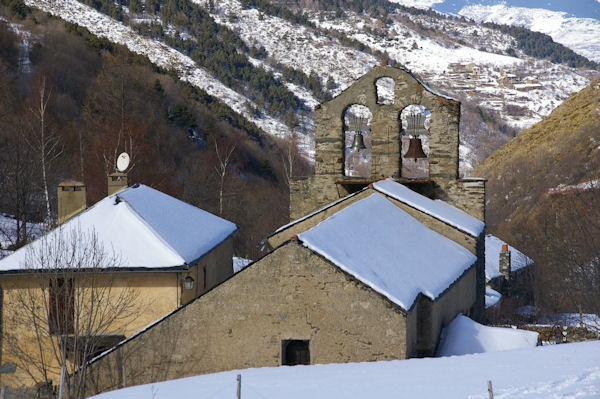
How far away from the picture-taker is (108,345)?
18281 mm

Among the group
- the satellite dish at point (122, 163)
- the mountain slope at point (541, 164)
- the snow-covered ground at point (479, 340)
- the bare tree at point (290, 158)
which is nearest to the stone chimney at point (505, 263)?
the mountain slope at point (541, 164)

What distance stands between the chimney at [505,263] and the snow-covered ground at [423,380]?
3141 centimetres

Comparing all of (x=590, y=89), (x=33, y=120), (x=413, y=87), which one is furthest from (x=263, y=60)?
(x=413, y=87)

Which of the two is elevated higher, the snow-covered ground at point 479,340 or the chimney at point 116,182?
the chimney at point 116,182

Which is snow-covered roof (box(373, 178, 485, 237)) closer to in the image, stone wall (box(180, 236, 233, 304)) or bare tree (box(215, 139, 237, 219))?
stone wall (box(180, 236, 233, 304))

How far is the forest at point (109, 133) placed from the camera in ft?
142

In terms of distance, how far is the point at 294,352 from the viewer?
15039 millimetres

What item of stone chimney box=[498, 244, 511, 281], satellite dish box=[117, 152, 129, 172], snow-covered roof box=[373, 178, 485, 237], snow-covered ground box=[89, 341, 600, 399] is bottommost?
snow-covered ground box=[89, 341, 600, 399]

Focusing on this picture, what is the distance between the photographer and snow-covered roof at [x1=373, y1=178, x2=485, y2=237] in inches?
806

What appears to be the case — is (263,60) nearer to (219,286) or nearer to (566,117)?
(566,117)

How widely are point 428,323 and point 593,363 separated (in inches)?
145

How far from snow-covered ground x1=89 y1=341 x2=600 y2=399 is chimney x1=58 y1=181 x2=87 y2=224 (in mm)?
8673

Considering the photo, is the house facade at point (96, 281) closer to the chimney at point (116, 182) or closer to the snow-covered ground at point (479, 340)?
the chimney at point (116, 182)

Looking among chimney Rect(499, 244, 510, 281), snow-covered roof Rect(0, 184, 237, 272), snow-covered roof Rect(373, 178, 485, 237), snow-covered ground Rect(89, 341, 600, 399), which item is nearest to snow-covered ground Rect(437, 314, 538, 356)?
snow-covered ground Rect(89, 341, 600, 399)
